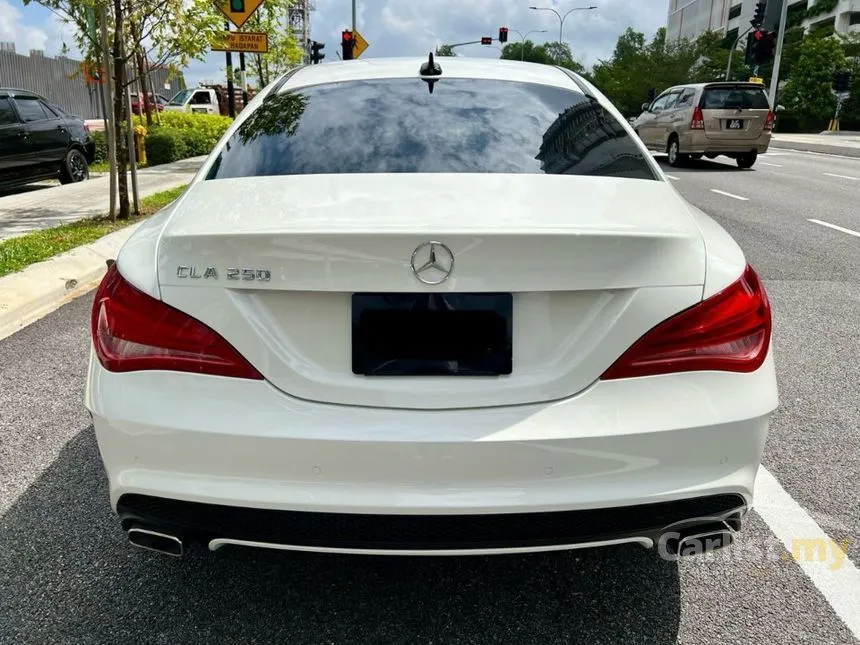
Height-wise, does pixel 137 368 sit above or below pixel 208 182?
below

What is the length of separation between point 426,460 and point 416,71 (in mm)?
1790

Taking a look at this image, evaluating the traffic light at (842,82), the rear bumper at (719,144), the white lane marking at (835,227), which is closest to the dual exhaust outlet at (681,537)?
the white lane marking at (835,227)

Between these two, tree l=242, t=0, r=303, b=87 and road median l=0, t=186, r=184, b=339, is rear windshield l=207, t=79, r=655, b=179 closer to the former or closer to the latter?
road median l=0, t=186, r=184, b=339

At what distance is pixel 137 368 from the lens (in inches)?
78.7

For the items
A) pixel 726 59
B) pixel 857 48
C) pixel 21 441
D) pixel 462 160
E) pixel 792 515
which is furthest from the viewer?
pixel 726 59

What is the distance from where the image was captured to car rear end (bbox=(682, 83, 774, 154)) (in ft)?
57.7

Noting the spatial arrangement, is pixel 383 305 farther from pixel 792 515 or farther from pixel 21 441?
pixel 21 441

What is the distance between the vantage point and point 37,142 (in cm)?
1302

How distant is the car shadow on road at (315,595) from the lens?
228 centimetres

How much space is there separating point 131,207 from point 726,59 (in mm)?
61244

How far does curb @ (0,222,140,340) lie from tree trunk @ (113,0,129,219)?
1843 millimetres

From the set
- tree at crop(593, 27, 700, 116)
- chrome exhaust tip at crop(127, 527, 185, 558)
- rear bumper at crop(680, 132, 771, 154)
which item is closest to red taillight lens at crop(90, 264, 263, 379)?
chrome exhaust tip at crop(127, 527, 185, 558)

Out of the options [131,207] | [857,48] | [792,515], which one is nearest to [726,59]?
[857,48]

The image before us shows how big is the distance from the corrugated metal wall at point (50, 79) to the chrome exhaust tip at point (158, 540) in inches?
1287
